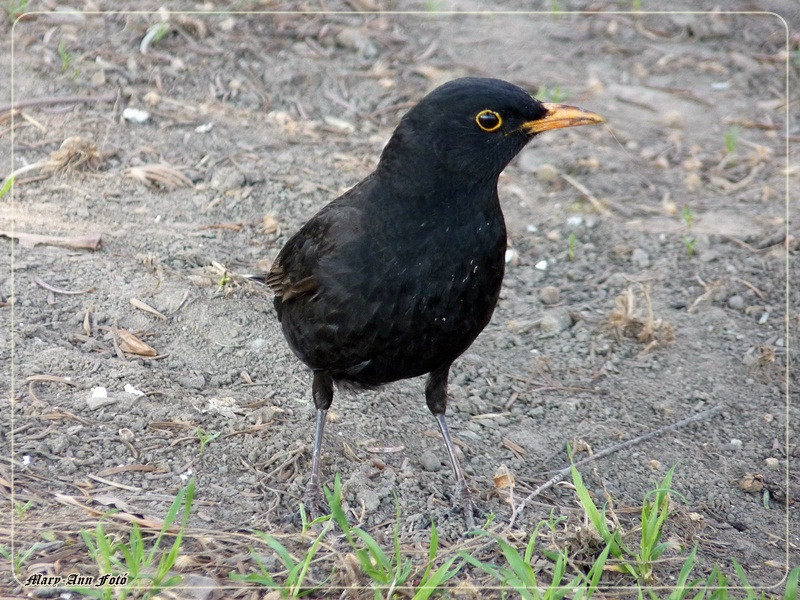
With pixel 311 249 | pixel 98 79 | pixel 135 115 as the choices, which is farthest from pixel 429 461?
pixel 98 79

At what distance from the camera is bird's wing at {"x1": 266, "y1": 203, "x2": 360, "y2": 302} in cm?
441

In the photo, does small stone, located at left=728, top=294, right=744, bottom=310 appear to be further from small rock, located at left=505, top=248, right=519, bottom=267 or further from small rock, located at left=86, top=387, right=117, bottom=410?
small rock, located at left=86, top=387, right=117, bottom=410

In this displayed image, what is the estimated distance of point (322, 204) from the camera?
6523mm

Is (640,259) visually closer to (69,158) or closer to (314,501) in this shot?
(314,501)

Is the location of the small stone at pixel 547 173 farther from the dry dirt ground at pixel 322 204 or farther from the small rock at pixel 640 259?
the small rock at pixel 640 259

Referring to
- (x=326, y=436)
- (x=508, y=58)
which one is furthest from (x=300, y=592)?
(x=508, y=58)

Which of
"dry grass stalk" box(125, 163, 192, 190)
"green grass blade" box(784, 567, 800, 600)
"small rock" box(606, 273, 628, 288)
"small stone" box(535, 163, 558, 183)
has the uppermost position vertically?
"dry grass stalk" box(125, 163, 192, 190)

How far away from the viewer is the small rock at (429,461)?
488 cm

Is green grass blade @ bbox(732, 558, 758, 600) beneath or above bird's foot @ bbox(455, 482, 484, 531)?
above

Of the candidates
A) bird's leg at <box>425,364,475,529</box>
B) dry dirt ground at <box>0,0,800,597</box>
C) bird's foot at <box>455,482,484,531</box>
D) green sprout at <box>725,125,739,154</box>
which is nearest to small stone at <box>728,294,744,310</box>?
dry dirt ground at <box>0,0,800,597</box>

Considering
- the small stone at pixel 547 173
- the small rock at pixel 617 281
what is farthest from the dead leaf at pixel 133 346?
the small stone at pixel 547 173

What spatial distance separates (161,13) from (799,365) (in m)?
5.16

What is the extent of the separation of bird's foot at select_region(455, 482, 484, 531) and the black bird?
0.01 meters

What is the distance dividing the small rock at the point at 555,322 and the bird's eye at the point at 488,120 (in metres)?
1.93
